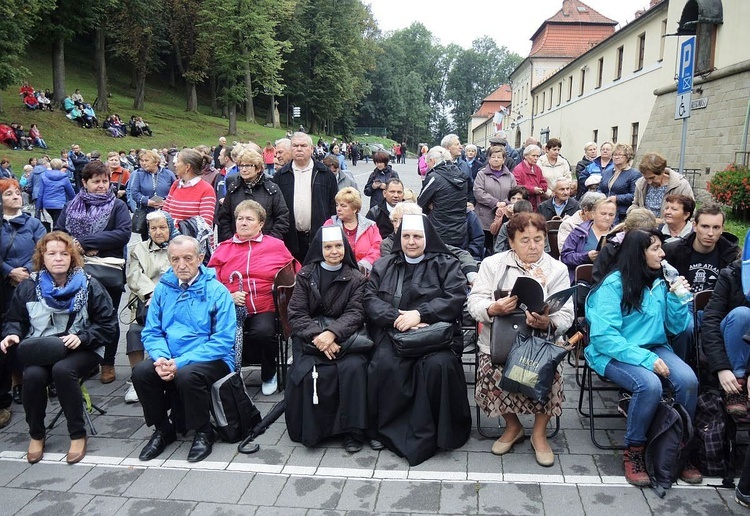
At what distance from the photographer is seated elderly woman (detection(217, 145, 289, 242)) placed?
636 centimetres

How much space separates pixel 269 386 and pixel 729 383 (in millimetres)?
3744

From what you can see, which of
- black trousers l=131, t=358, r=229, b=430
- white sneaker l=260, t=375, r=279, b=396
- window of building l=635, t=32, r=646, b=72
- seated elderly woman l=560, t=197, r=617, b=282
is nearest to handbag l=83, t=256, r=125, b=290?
black trousers l=131, t=358, r=229, b=430

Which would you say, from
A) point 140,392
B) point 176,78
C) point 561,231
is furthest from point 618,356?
point 176,78

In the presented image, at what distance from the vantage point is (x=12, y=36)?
87.2ft

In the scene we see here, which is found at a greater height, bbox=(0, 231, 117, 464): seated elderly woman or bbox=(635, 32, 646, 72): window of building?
bbox=(635, 32, 646, 72): window of building

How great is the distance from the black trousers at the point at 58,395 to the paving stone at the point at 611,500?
3607 mm

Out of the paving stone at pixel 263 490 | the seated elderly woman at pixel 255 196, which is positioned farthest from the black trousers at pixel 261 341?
the paving stone at pixel 263 490

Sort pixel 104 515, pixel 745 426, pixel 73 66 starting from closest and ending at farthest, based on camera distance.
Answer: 1. pixel 104 515
2. pixel 745 426
3. pixel 73 66

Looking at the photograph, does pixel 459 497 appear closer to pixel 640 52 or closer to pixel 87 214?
pixel 87 214

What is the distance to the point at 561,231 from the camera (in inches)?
253

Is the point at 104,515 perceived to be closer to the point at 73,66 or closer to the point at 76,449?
the point at 76,449

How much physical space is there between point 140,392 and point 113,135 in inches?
1276

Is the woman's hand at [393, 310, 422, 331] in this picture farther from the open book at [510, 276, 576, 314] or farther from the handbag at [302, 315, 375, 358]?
the open book at [510, 276, 576, 314]

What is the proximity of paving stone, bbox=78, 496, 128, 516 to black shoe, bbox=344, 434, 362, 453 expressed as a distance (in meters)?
1.54
